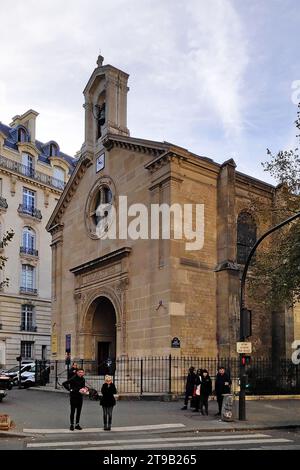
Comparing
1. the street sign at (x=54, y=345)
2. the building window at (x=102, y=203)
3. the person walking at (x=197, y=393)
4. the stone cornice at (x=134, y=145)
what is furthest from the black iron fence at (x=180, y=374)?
the stone cornice at (x=134, y=145)

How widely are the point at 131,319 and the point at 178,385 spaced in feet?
14.4

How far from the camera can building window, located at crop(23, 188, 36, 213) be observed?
162ft

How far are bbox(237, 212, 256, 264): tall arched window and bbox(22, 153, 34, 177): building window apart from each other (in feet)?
85.3

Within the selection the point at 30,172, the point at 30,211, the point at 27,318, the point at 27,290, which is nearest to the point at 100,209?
the point at 27,290

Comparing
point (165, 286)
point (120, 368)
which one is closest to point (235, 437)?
point (165, 286)

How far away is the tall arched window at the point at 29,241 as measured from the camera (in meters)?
48.9

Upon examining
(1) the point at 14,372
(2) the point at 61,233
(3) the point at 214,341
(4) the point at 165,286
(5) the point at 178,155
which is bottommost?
(1) the point at 14,372

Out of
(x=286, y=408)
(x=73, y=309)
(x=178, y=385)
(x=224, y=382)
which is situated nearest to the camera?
(x=224, y=382)

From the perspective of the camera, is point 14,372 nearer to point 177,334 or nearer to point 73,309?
point 73,309

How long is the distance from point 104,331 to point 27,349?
18194 millimetres

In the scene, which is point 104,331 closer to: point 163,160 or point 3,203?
point 163,160

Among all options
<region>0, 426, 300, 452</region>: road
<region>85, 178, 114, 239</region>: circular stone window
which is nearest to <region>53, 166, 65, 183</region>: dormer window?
<region>85, 178, 114, 239</region>: circular stone window

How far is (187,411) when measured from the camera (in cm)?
1914

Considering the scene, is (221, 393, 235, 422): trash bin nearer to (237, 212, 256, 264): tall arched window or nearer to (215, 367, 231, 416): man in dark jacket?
(215, 367, 231, 416): man in dark jacket
